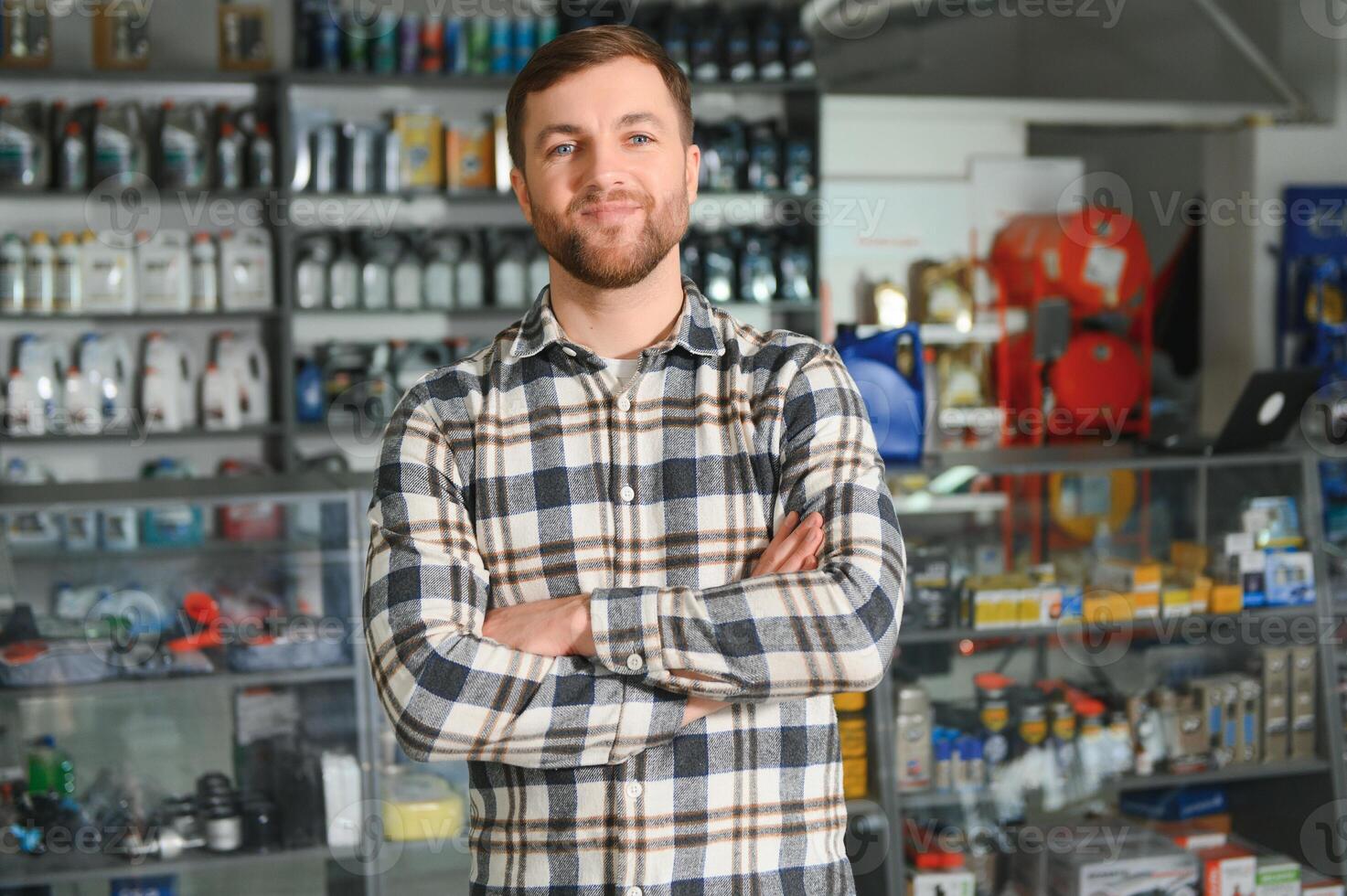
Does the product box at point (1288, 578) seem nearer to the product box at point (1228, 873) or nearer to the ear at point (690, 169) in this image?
the product box at point (1228, 873)

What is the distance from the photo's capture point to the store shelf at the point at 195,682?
2695 millimetres

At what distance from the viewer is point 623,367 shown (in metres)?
1.62

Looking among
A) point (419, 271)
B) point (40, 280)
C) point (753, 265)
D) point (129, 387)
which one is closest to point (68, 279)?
point (40, 280)

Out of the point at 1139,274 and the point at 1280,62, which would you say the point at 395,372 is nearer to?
the point at 1139,274

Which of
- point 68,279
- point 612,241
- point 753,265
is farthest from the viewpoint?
point 753,265

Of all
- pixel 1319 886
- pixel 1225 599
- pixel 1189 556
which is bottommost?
pixel 1319 886

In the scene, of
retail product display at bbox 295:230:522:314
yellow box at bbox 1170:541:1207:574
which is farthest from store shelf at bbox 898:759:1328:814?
retail product display at bbox 295:230:522:314

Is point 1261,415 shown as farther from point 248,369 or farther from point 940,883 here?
point 248,369

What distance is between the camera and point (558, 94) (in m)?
1.54

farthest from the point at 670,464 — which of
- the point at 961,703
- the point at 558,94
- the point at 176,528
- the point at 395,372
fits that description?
the point at 395,372

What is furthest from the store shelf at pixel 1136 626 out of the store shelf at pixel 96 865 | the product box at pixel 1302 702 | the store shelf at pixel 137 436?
the store shelf at pixel 137 436

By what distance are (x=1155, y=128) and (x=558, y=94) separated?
575cm

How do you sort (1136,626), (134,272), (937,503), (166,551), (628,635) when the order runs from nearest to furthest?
1. (628,635)
2. (166,551)
3. (937,503)
4. (1136,626)
5. (134,272)

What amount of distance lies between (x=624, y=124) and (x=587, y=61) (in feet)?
0.28
